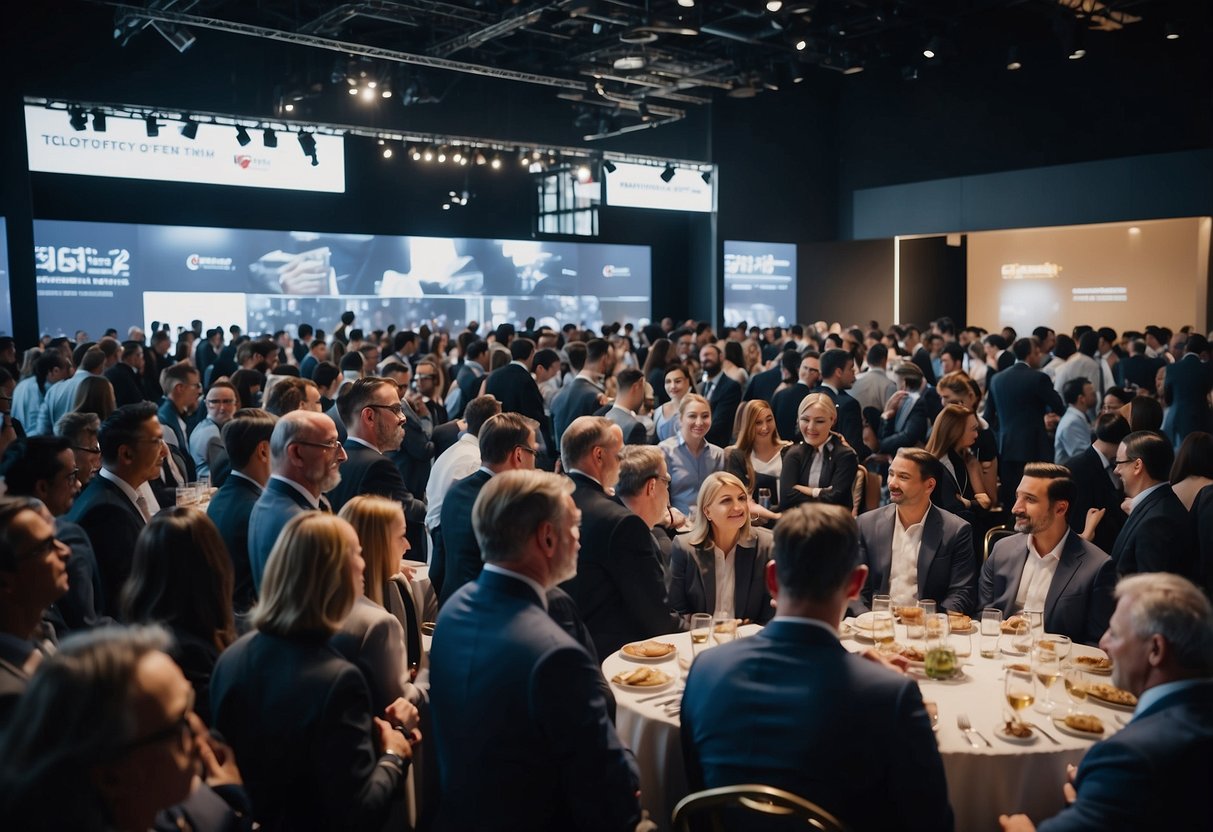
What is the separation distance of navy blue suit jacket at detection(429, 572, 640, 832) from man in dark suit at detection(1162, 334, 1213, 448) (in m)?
7.24

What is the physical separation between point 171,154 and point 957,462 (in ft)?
38.1

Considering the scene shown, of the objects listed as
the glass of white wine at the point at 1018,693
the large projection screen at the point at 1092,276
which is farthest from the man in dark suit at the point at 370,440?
the large projection screen at the point at 1092,276

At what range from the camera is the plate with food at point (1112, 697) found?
2.79 meters

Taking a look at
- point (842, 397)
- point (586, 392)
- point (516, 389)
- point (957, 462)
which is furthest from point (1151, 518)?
point (516, 389)

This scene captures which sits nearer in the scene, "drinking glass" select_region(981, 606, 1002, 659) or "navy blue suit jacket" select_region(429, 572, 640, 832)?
"navy blue suit jacket" select_region(429, 572, 640, 832)

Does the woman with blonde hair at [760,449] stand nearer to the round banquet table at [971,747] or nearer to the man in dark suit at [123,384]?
the round banquet table at [971,747]

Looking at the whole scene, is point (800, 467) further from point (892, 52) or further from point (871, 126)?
point (871, 126)

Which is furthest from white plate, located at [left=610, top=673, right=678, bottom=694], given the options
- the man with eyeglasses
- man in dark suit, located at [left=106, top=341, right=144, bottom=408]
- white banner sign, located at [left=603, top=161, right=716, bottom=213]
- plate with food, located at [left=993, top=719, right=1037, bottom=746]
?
white banner sign, located at [left=603, top=161, right=716, bottom=213]

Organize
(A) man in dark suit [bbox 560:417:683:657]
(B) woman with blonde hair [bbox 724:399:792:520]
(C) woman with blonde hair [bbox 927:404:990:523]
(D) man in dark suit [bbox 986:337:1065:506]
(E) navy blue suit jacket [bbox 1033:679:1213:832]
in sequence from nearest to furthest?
(E) navy blue suit jacket [bbox 1033:679:1213:832], (A) man in dark suit [bbox 560:417:683:657], (C) woman with blonde hair [bbox 927:404:990:523], (B) woman with blonde hair [bbox 724:399:792:520], (D) man in dark suit [bbox 986:337:1065:506]

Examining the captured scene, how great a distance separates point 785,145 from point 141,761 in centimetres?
1880

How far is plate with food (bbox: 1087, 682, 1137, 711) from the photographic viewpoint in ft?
9.15

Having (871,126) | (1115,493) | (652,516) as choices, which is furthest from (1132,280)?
(652,516)

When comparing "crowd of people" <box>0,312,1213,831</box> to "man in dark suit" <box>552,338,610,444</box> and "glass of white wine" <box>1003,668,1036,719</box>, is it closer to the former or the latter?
"glass of white wine" <box>1003,668,1036,719</box>

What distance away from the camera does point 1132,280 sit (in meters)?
16.5
